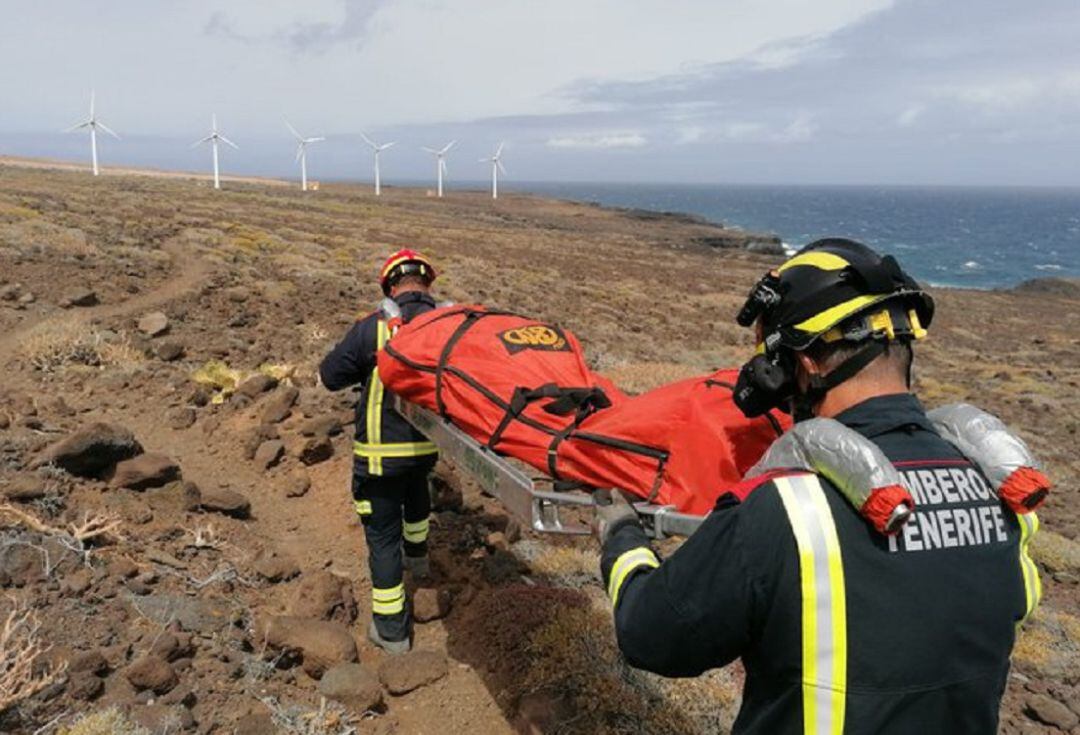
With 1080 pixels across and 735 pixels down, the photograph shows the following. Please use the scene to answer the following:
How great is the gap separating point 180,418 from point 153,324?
11.3ft

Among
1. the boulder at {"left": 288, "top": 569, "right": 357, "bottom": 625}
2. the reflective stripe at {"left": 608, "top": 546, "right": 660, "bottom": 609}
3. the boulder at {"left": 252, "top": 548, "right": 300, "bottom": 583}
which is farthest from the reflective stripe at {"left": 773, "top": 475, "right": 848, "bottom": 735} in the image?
the boulder at {"left": 252, "top": 548, "right": 300, "bottom": 583}

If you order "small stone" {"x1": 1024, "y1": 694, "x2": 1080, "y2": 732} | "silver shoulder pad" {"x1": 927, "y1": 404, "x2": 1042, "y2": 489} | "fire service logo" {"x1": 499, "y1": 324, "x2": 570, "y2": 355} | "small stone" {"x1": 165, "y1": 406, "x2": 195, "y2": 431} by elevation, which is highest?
"silver shoulder pad" {"x1": 927, "y1": 404, "x2": 1042, "y2": 489}

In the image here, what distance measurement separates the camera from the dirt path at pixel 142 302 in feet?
35.6

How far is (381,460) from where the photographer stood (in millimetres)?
5211

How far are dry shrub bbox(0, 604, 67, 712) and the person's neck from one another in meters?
4.03

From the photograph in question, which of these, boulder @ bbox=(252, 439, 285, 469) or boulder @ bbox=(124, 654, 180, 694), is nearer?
boulder @ bbox=(124, 654, 180, 694)

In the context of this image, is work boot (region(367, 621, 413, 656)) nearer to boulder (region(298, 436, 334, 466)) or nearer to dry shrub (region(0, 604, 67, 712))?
dry shrub (region(0, 604, 67, 712))

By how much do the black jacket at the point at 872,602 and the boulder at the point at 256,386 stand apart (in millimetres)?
8388

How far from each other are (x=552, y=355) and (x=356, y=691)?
2.40 metres

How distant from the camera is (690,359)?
Answer: 19.9m

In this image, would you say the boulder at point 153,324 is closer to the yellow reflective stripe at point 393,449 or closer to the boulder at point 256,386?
the boulder at point 256,386

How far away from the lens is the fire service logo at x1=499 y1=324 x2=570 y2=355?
14.0 ft

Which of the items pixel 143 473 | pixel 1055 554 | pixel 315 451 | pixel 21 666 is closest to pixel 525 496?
pixel 21 666

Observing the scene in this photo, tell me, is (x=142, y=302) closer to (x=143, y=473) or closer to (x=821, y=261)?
(x=143, y=473)
